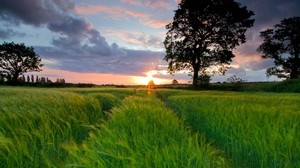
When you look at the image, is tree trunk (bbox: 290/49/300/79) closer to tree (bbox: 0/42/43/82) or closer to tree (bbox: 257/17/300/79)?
tree (bbox: 257/17/300/79)

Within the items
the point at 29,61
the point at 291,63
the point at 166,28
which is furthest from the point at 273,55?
the point at 29,61

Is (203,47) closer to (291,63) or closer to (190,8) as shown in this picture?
(190,8)

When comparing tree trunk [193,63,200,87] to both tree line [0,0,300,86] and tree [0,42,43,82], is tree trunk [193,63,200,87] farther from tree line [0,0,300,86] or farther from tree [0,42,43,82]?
tree [0,42,43,82]

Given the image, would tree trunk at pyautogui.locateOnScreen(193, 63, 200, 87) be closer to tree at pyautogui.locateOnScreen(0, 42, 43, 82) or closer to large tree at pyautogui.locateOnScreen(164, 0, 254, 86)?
large tree at pyautogui.locateOnScreen(164, 0, 254, 86)

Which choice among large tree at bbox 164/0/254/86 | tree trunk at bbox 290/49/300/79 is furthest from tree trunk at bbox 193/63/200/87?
tree trunk at bbox 290/49/300/79

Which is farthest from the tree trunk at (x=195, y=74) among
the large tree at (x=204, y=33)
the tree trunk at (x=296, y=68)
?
the tree trunk at (x=296, y=68)

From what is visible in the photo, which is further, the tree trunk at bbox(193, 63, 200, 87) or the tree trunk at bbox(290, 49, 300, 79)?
the tree trunk at bbox(290, 49, 300, 79)

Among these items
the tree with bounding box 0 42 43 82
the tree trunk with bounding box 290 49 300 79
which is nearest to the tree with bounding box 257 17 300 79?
the tree trunk with bounding box 290 49 300 79

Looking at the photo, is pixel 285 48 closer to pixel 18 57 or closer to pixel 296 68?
pixel 296 68

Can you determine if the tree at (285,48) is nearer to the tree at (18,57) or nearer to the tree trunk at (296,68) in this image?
the tree trunk at (296,68)

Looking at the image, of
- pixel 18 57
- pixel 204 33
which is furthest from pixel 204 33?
pixel 18 57

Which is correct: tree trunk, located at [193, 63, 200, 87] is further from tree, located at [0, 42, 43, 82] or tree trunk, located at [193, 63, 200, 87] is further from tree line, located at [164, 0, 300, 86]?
tree, located at [0, 42, 43, 82]

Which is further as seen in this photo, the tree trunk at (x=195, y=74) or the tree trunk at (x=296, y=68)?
the tree trunk at (x=296, y=68)

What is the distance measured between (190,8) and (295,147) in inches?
1694
